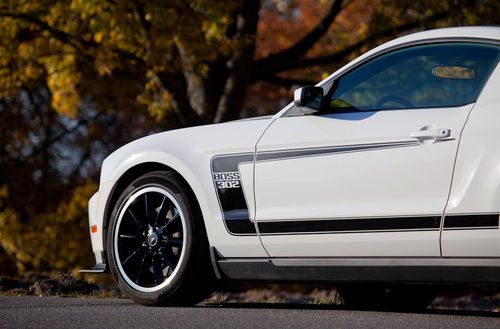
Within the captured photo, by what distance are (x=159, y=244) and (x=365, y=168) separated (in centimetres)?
150

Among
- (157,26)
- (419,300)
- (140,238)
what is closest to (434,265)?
(419,300)

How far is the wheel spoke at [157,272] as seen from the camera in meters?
6.53

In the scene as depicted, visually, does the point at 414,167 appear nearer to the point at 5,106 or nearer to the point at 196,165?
the point at 196,165

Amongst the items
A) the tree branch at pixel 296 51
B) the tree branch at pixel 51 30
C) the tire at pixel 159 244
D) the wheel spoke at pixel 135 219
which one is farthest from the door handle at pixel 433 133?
the tree branch at pixel 296 51

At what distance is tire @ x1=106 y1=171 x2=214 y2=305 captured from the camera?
6418mm

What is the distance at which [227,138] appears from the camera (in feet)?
21.2

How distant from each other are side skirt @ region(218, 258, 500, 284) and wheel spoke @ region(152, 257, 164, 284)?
41 centimetres

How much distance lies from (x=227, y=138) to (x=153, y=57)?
388 inches

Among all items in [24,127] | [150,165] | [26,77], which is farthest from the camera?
[24,127]

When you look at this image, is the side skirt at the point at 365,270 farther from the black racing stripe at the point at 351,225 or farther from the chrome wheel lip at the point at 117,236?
the chrome wheel lip at the point at 117,236

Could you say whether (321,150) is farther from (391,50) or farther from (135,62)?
(135,62)

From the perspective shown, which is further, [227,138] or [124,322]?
[227,138]

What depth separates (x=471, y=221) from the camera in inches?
214

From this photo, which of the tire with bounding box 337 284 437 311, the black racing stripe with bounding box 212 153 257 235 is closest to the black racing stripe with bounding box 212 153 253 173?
the black racing stripe with bounding box 212 153 257 235
